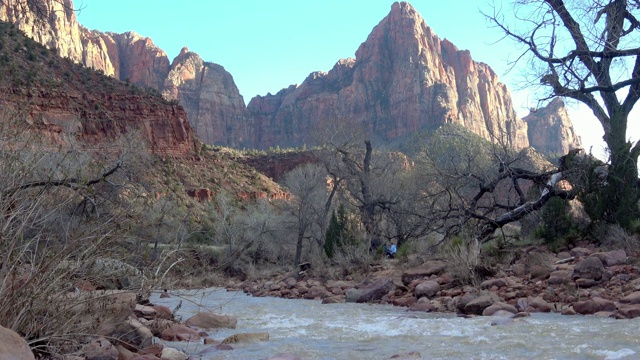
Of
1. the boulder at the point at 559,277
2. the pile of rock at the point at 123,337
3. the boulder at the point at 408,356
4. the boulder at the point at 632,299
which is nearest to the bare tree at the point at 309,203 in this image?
the boulder at the point at 559,277

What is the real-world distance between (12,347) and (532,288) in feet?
23.7

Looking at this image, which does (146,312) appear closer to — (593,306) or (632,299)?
(593,306)

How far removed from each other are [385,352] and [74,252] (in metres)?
2.94

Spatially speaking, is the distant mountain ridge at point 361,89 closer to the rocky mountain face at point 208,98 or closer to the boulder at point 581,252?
the rocky mountain face at point 208,98

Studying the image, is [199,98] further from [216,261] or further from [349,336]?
[349,336]

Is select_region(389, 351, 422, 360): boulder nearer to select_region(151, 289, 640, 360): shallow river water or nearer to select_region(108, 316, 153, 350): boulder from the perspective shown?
select_region(151, 289, 640, 360): shallow river water

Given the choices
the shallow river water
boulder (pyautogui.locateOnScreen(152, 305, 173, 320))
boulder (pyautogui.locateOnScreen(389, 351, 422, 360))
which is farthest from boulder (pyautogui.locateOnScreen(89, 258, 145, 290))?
boulder (pyautogui.locateOnScreen(152, 305, 173, 320))

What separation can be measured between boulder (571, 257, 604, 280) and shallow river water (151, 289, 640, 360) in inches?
59.7

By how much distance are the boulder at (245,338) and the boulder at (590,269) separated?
475 cm

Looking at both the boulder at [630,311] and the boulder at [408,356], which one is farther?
the boulder at [630,311]

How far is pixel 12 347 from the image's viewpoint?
3.20 meters

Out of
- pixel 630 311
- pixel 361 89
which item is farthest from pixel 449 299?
pixel 361 89

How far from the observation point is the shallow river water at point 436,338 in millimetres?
4906

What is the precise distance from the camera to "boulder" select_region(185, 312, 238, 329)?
7863mm
